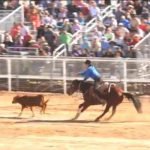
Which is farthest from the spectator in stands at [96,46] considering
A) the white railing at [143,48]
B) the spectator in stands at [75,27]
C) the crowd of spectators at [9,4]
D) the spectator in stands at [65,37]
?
the crowd of spectators at [9,4]

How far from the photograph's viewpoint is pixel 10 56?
2655cm

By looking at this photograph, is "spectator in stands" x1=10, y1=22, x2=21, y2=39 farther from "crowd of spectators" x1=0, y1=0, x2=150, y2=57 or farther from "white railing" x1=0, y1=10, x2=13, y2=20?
"white railing" x1=0, y1=10, x2=13, y2=20

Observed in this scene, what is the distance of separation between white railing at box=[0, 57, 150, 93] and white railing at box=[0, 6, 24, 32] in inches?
148

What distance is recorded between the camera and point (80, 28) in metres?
28.0

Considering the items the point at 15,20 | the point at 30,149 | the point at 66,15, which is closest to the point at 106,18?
the point at 66,15

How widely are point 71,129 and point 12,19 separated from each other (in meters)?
12.4

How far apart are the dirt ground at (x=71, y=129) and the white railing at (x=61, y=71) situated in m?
1.79

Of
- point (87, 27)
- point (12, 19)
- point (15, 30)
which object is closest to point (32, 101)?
point (15, 30)

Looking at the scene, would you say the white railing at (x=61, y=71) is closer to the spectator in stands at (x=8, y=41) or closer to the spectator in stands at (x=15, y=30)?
the spectator in stands at (x=8, y=41)

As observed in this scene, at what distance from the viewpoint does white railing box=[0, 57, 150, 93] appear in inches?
984

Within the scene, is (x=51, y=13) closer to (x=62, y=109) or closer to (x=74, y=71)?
(x=74, y=71)

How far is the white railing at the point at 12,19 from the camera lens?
1176 inches

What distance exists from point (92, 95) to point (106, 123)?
90 centimetres

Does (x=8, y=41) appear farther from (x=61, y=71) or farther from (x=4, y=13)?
(x=4, y=13)
